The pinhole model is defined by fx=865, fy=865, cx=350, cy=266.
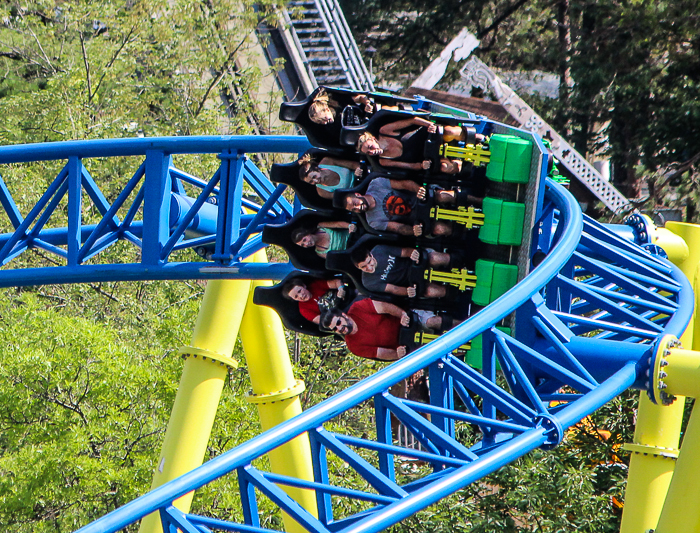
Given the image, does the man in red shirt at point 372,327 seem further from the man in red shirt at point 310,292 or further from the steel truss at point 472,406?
the steel truss at point 472,406

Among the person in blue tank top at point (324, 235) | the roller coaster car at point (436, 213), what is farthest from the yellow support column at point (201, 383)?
the roller coaster car at point (436, 213)

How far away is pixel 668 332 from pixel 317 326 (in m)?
2.50

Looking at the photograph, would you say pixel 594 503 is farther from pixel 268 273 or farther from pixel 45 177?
pixel 45 177

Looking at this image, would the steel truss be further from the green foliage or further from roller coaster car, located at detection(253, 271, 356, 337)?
the green foliage

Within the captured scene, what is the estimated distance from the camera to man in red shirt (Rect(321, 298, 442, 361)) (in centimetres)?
610

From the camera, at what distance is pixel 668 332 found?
17.8 ft

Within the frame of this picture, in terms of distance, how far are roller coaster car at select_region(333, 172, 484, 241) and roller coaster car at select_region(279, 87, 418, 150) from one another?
447 millimetres

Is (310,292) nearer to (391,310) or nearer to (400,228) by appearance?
(391,310)

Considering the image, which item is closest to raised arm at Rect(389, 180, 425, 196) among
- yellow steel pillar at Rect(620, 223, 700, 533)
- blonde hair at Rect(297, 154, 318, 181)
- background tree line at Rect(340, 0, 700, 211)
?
blonde hair at Rect(297, 154, 318, 181)

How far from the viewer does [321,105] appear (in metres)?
6.23

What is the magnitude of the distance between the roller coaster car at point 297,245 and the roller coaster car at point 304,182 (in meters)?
0.07

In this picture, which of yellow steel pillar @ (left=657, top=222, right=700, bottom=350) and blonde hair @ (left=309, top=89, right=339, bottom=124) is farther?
yellow steel pillar @ (left=657, top=222, right=700, bottom=350)

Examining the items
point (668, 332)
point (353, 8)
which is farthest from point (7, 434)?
point (353, 8)

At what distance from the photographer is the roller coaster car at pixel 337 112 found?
20.5ft
